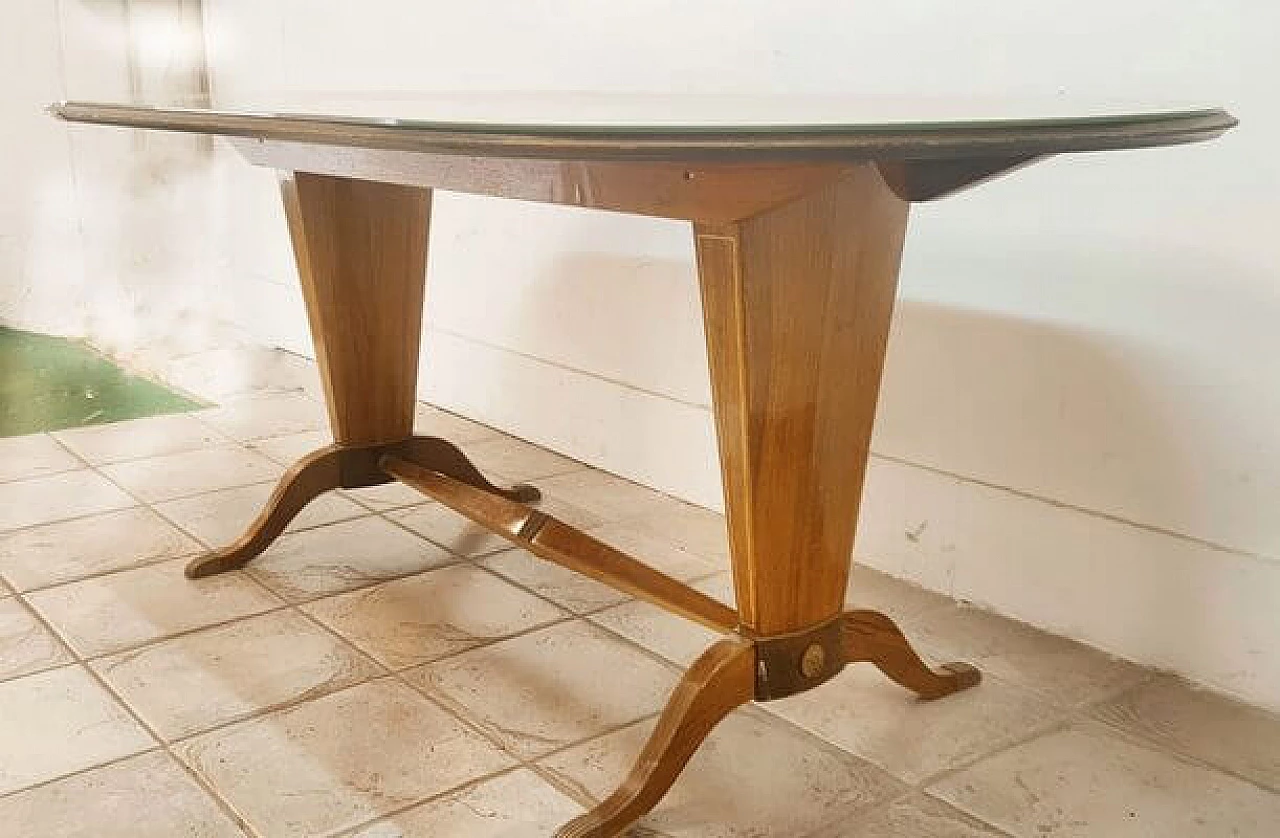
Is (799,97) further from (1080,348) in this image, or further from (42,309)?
(42,309)

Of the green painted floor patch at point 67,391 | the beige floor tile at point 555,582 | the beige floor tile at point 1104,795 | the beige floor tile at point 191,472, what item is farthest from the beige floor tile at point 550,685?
the green painted floor patch at point 67,391

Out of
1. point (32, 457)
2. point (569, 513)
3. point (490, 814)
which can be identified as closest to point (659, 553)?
point (569, 513)

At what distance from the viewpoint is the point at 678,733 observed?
4.53 feet

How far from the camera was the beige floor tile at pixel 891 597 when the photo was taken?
6.47ft

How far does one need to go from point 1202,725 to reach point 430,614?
3.60 feet

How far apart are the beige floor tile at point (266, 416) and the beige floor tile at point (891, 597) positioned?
1438 millimetres

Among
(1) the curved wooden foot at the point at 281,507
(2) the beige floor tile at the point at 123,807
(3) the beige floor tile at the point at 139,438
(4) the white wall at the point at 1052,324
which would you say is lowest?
(3) the beige floor tile at the point at 139,438

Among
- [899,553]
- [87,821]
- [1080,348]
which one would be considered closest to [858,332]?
[1080,348]

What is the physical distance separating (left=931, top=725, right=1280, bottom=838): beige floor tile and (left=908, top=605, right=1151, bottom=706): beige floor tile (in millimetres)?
149

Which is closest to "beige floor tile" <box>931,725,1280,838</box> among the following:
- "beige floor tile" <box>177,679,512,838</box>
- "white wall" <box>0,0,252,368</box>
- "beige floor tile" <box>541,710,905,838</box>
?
"beige floor tile" <box>541,710,905,838</box>

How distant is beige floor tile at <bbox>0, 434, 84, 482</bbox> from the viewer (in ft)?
8.58

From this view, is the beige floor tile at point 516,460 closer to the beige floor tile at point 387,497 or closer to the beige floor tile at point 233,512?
the beige floor tile at point 387,497

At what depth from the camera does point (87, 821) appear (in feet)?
4.57

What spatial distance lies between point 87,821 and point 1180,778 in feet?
4.10
